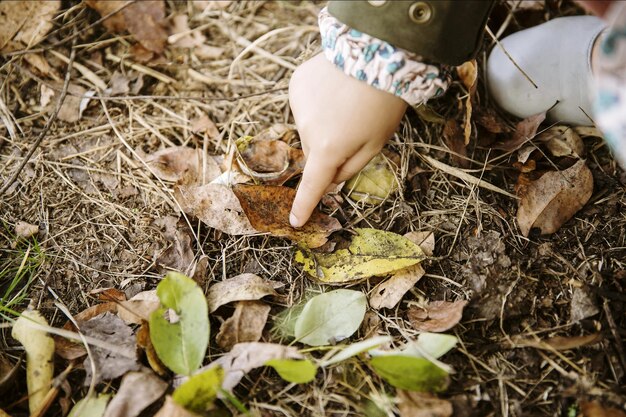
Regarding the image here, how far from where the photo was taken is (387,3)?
0.87m

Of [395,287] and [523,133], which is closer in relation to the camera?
[395,287]

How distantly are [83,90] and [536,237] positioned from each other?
128 centimetres

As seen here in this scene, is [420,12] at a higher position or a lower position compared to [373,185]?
higher

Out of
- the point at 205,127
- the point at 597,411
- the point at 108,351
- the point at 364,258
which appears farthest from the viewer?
the point at 205,127

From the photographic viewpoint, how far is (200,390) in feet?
2.76

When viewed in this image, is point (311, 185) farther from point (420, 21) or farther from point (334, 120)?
point (420, 21)

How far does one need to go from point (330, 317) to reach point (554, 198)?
57cm

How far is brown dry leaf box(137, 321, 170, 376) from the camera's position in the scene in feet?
3.03

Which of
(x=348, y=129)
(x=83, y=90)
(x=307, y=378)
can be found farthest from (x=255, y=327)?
(x=83, y=90)

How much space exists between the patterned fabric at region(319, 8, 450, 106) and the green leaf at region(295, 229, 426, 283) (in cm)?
31

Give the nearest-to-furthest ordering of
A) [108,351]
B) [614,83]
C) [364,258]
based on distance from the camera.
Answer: [614,83], [108,351], [364,258]

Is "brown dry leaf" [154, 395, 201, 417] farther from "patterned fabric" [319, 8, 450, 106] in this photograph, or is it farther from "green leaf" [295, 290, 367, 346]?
"patterned fabric" [319, 8, 450, 106]

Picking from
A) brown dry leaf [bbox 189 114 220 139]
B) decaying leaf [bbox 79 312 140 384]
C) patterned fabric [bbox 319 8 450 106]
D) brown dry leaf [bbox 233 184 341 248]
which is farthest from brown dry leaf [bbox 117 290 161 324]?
patterned fabric [bbox 319 8 450 106]

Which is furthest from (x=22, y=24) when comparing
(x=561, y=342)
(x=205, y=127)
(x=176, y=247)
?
(x=561, y=342)
